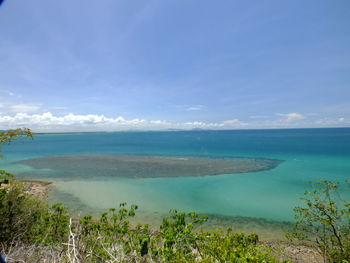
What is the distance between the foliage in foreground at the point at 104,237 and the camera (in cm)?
464

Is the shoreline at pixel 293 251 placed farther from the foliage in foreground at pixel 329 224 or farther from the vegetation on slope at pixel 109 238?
the vegetation on slope at pixel 109 238

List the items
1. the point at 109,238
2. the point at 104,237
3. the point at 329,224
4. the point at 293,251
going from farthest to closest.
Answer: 1. the point at 293,251
2. the point at 329,224
3. the point at 104,237
4. the point at 109,238

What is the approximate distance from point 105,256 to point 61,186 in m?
20.6

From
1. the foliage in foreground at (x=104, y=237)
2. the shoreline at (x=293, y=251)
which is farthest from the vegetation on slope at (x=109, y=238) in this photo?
the shoreline at (x=293, y=251)

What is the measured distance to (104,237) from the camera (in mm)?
6059

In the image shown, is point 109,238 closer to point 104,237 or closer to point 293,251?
point 104,237

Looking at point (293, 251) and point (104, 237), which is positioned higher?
point (104, 237)

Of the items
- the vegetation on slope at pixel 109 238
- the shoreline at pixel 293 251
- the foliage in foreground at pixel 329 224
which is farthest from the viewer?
the shoreline at pixel 293 251

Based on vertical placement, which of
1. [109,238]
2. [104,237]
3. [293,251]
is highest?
[109,238]

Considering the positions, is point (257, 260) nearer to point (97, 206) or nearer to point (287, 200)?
point (97, 206)

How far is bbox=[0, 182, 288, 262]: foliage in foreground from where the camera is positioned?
4.64 meters

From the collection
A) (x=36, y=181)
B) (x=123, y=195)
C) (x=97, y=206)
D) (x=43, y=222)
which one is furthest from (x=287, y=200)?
(x=36, y=181)

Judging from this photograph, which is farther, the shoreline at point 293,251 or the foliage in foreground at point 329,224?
the shoreline at point 293,251

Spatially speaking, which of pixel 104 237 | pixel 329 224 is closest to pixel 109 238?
pixel 104 237
